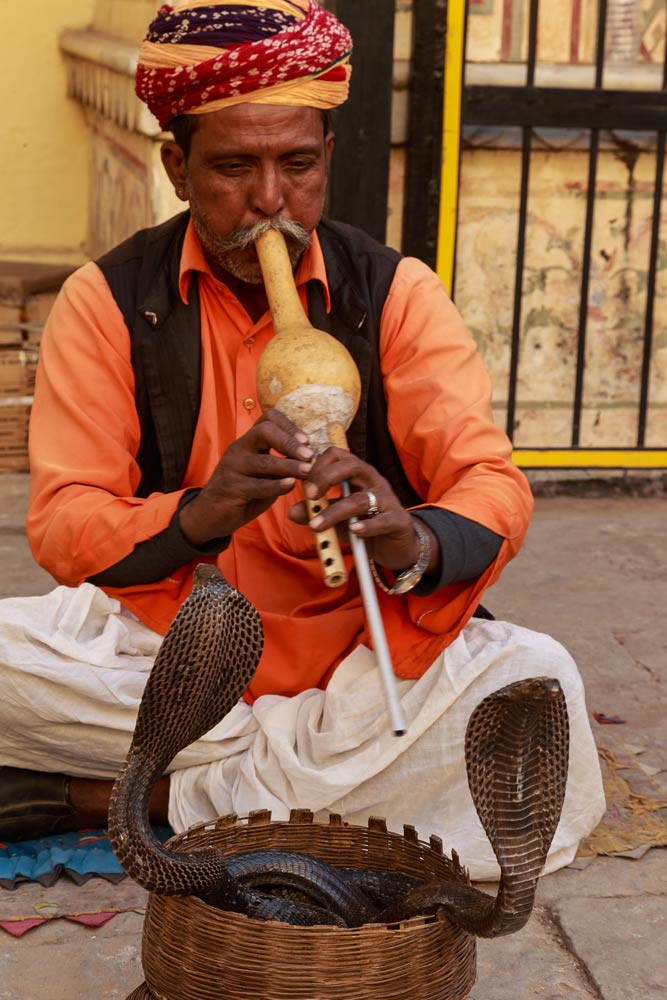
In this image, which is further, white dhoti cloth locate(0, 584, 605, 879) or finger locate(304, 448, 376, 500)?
white dhoti cloth locate(0, 584, 605, 879)

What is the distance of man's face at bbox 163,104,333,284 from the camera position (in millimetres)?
2629

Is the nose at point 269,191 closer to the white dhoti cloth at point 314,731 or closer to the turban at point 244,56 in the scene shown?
the turban at point 244,56

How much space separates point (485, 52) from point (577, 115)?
344 mm

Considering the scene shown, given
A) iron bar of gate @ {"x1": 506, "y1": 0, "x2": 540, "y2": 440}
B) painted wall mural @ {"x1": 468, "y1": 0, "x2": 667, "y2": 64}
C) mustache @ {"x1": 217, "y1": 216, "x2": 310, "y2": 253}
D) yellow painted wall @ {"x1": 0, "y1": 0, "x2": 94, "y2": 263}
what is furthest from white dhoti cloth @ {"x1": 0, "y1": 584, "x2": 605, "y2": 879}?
yellow painted wall @ {"x1": 0, "y1": 0, "x2": 94, "y2": 263}

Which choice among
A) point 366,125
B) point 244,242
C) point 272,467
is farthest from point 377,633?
point 366,125

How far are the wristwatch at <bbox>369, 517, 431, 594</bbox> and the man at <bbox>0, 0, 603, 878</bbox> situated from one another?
0.02 metres

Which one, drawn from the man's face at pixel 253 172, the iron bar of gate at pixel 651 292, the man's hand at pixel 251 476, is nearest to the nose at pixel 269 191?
the man's face at pixel 253 172

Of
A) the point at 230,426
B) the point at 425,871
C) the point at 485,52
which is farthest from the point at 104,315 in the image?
the point at 485,52

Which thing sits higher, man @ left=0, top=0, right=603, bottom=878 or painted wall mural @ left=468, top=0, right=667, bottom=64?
painted wall mural @ left=468, top=0, right=667, bottom=64

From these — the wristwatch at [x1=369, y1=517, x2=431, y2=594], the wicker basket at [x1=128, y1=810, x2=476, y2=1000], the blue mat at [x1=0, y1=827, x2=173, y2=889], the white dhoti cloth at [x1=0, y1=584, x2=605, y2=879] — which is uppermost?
the wristwatch at [x1=369, y1=517, x2=431, y2=594]

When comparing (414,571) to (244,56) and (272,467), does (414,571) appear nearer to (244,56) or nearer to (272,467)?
(272,467)

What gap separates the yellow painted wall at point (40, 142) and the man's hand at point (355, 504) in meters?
4.45

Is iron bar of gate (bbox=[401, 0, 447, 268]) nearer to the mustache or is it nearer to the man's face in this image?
the man's face

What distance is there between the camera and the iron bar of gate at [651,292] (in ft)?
16.4
